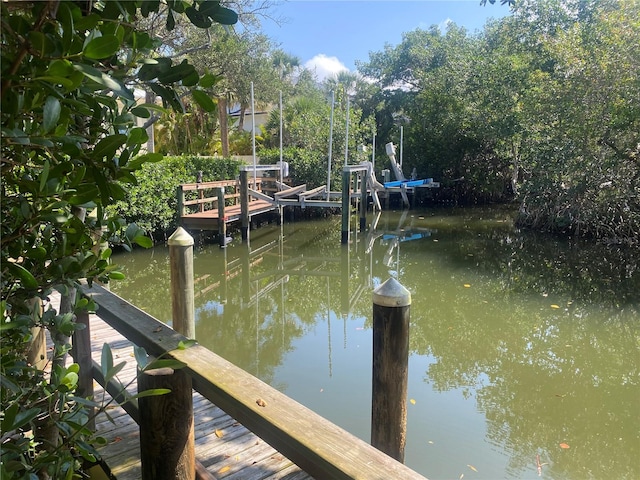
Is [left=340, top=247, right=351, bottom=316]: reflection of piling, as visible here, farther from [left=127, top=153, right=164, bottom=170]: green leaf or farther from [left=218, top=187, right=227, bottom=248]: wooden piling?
[left=127, top=153, right=164, bottom=170]: green leaf

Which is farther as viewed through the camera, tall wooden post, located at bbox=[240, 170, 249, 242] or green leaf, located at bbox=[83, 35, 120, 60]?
tall wooden post, located at bbox=[240, 170, 249, 242]

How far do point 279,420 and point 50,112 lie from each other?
845 millimetres

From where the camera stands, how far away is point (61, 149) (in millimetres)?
867

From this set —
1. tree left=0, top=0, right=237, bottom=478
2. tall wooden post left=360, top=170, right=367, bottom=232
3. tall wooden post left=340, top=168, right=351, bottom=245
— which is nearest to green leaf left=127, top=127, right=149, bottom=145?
tree left=0, top=0, right=237, bottom=478

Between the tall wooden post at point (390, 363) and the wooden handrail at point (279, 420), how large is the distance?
837 millimetres

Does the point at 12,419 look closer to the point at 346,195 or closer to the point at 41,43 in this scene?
the point at 41,43

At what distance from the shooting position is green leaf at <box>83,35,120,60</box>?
680 millimetres

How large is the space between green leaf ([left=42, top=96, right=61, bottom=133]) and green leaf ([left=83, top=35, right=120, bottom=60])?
0.09 meters

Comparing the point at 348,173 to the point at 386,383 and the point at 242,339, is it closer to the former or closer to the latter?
the point at 242,339

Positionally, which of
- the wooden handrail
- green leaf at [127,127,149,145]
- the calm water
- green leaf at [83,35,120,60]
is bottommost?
the calm water

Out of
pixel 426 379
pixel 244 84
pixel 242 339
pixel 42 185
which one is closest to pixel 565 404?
pixel 426 379

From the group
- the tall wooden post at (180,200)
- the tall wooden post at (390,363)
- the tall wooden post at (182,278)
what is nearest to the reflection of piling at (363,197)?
the tall wooden post at (180,200)

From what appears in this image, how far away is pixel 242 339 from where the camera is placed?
530cm

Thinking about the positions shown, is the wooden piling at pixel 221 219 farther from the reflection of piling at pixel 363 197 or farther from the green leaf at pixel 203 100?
the green leaf at pixel 203 100
